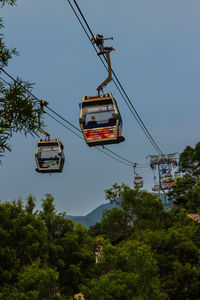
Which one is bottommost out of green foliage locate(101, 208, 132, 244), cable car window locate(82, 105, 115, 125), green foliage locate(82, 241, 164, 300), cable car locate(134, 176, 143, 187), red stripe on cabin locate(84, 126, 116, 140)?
green foliage locate(82, 241, 164, 300)

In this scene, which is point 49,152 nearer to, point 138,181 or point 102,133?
point 102,133

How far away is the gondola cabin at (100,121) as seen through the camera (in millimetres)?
14180

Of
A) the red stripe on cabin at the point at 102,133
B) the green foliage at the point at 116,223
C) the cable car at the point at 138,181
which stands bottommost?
the green foliage at the point at 116,223

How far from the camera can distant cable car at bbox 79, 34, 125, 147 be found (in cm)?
1418

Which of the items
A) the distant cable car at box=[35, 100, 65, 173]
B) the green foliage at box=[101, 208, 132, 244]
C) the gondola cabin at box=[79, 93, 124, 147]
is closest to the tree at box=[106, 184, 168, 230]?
the green foliage at box=[101, 208, 132, 244]

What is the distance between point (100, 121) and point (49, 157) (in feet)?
20.4

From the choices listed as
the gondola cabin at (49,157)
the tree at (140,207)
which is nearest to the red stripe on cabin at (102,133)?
the gondola cabin at (49,157)

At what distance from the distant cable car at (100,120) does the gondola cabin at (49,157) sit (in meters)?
5.70

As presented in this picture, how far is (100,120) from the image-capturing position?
1450 cm

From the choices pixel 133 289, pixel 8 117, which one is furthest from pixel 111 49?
pixel 133 289

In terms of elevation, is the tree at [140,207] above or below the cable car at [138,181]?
below

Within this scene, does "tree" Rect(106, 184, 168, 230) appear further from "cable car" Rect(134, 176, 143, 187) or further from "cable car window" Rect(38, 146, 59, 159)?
"cable car" Rect(134, 176, 143, 187)

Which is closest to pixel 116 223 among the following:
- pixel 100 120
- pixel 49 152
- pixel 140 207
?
pixel 140 207

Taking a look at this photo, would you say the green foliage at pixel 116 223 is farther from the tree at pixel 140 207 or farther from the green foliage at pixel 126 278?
the green foliage at pixel 126 278
